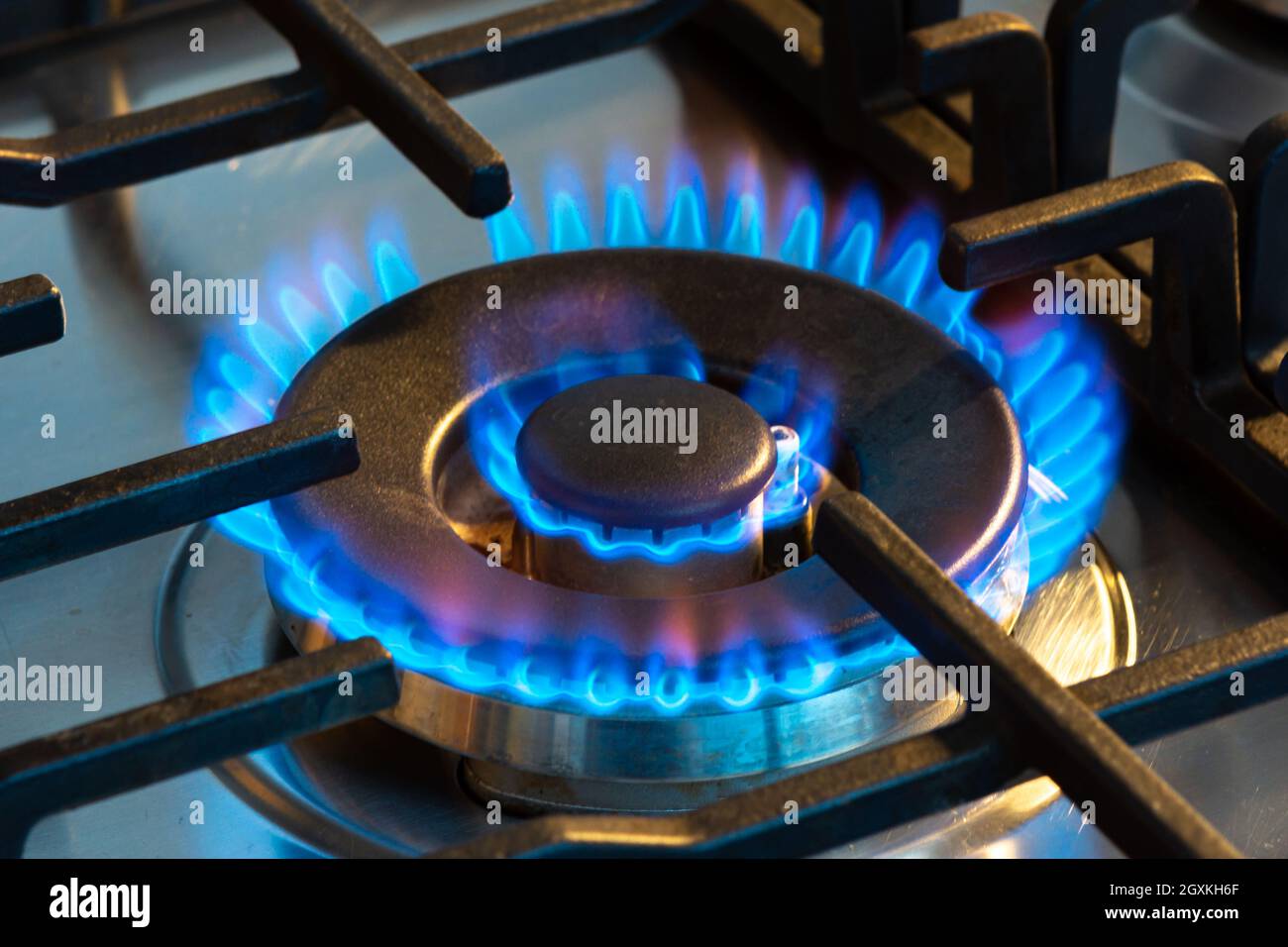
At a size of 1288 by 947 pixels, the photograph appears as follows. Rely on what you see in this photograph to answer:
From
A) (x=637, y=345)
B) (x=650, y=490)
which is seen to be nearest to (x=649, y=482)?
(x=650, y=490)

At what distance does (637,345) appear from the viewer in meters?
0.80

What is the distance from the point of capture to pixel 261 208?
960mm

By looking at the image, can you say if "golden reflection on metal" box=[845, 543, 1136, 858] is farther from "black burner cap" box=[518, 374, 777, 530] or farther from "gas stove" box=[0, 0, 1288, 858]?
"black burner cap" box=[518, 374, 777, 530]

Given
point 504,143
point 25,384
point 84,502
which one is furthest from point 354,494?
point 504,143

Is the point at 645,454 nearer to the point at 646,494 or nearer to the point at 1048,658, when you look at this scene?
the point at 646,494

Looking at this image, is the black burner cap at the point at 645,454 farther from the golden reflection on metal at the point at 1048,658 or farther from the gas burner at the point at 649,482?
the golden reflection on metal at the point at 1048,658

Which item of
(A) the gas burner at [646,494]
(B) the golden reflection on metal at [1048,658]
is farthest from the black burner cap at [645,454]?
(B) the golden reflection on metal at [1048,658]

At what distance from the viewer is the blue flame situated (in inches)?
25.3

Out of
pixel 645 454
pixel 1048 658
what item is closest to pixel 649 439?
pixel 645 454

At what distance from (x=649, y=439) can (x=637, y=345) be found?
0.09m

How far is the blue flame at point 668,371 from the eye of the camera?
0.64 metres

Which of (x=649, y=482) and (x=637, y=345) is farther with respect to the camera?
(x=637, y=345)

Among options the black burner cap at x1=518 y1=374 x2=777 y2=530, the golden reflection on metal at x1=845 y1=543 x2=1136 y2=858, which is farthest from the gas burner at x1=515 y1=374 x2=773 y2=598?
the golden reflection on metal at x1=845 y1=543 x2=1136 y2=858
